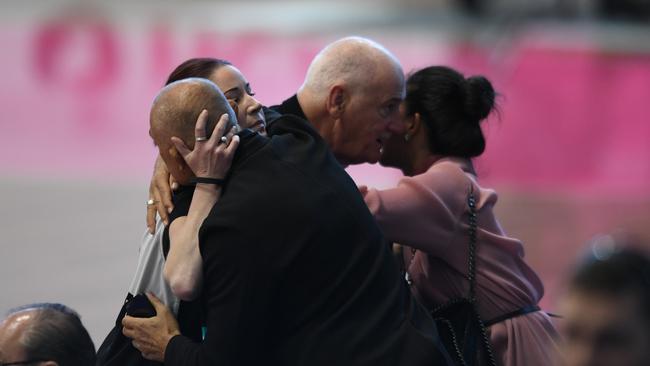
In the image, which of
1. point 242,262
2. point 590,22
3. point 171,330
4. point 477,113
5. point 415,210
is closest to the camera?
point 242,262

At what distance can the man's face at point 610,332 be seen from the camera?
5.89ft

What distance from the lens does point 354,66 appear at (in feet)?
12.5

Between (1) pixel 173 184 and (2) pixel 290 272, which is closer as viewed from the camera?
(2) pixel 290 272

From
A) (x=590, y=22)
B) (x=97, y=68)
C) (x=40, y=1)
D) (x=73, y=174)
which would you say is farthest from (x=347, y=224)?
(x=40, y=1)

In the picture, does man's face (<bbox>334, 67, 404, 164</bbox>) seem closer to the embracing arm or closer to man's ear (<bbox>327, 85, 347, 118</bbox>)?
man's ear (<bbox>327, 85, 347, 118</bbox>)

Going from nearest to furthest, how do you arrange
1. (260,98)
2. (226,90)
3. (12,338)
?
(12,338) → (226,90) → (260,98)

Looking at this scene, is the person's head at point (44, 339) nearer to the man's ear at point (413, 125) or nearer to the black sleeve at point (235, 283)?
the black sleeve at point (235, 283)

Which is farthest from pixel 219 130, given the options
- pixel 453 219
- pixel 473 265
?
pixel 473 265

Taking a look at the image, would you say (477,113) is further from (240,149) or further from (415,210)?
(240,149)

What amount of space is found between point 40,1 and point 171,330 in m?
17.1

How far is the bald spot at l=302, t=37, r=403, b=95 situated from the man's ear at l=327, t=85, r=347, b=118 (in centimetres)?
2

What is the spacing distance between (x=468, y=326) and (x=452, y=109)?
Answer: 0.72m

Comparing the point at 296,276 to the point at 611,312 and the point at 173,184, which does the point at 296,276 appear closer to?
the point at 173,184

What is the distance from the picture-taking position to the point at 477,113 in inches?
155
